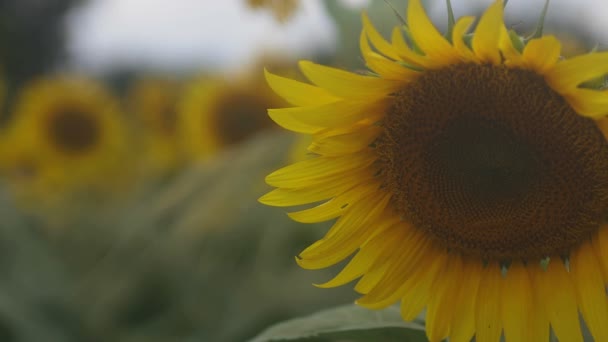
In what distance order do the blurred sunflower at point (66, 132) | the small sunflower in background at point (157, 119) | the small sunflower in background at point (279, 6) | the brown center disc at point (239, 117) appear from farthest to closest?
the small sunflower in background at point (157, 119), the blurred sunflower at point (66, 132), the brown center disc at point (239, 117), the small sunflower in background at point (279, 6)

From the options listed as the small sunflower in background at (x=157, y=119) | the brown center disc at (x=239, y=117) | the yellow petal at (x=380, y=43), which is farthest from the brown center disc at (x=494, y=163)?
the small sunflower in background at (x=157, y=119)

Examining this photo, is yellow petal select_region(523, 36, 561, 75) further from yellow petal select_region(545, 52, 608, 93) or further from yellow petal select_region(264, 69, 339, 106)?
yellow petal select_region(264, 69, 339, 106)

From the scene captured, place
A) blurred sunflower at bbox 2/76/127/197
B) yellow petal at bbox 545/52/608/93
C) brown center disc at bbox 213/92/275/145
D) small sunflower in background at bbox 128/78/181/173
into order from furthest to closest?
small sunflower in background at bbox 128/78/181/173
blurred sunflower at bbox 2/76/127/197
brown center disc at bbox 213/92/275/145
yellow petal at bbox 545/52/608/93

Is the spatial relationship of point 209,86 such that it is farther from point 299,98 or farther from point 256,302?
point 299,98

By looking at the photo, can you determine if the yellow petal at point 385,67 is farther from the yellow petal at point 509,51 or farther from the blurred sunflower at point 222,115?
the blurred sunflower at point 222,115

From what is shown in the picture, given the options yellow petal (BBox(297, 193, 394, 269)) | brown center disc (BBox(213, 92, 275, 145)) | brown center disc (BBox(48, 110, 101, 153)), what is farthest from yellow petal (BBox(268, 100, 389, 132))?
brown center disc (BBox(48, 110, 101, 153))
